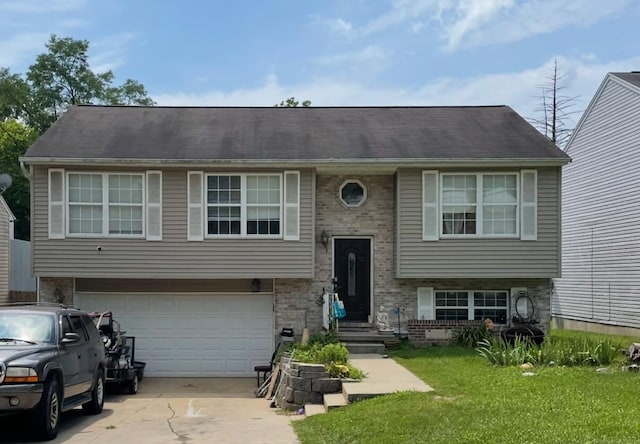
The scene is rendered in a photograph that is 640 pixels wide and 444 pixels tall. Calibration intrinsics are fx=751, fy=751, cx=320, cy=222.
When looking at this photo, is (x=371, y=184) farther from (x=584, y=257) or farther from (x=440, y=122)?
(x=584, y=257)

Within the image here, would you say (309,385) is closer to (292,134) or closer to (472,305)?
(472,305)

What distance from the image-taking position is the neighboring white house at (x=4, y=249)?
76.5 feet

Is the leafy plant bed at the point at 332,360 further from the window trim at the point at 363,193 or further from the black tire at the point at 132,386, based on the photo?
the window trim at the point at 363,193

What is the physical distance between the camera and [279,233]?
17.8 meters

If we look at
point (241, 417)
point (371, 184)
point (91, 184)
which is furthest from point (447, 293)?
point (91, 184)

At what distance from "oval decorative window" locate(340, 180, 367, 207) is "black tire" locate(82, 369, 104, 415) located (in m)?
8.20

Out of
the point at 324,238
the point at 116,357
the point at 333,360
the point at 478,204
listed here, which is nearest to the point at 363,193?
the point at 324,238

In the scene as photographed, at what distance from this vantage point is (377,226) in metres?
18.6

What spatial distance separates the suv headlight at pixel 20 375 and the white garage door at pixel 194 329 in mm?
9560

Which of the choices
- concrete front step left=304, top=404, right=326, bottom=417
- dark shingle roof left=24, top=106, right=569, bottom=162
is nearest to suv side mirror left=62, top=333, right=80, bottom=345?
concrete front step left=304, top=404, right=326, bottom=417

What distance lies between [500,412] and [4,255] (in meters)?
19.1

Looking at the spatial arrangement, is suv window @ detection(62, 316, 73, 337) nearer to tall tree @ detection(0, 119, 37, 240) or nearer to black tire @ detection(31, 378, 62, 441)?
black tire @ detection(31, 378, 62, 441)

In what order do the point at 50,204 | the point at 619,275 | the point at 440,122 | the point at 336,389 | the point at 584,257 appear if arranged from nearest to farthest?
the point at 336,389, the point at 50,204, the point at 440,122, the point at 619,275, the point at 584,257

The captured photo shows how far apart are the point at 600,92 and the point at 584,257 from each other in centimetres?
528
